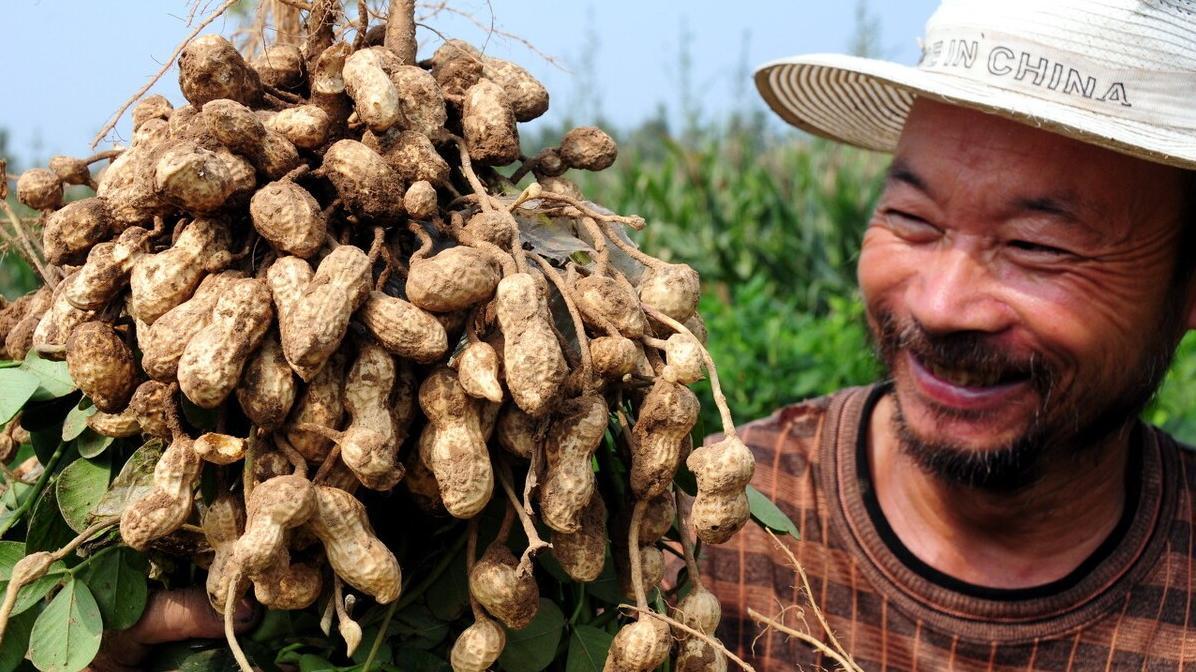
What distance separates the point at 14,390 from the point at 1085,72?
161 centimetres

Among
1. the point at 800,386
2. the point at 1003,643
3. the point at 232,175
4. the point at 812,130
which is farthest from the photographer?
the point at 800,386

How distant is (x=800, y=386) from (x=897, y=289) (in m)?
1.55

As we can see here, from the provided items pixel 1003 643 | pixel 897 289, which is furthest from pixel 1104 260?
pixel 1003 643

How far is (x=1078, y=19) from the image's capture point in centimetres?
176

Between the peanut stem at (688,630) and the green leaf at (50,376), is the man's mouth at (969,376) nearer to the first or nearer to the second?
the peanut stem at (688,630)

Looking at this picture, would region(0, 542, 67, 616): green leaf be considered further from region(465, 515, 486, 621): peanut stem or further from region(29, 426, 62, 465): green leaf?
region(465, 515, 486, 621): peanut stem

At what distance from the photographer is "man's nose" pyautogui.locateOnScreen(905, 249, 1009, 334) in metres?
1.79

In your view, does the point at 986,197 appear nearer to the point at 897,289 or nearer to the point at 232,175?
the point at 897,289

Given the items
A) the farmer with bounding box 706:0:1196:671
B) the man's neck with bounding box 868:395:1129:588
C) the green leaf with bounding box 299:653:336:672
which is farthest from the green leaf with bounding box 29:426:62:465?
the man's neck with bounding box 868:395:1129:588

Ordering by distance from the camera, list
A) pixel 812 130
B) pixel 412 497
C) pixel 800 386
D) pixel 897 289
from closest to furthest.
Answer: pixel 412 497 → pixel 897 289 → pixel 812 130 → pixel 800 386

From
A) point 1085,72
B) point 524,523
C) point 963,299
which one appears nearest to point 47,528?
point 524,523

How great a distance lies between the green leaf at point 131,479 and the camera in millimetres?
1042

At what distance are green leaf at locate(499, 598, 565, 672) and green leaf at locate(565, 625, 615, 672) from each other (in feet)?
0.06

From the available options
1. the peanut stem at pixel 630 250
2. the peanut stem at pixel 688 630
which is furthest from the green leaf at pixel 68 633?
the peanut stem at pixel 630 250
